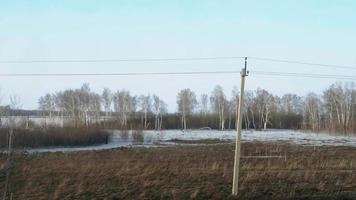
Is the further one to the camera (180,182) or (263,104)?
(263,104)

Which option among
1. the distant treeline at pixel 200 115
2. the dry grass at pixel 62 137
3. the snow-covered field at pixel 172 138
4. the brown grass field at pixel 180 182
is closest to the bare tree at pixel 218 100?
the distant treeline at pixel 200 115

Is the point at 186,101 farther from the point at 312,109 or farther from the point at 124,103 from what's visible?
the point at 312,109

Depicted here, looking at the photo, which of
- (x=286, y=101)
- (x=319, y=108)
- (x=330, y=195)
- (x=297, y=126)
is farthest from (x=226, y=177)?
(x=286, y=101)

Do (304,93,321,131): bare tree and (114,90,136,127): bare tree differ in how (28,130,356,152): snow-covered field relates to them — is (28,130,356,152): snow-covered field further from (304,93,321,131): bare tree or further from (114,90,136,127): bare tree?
(114,90,136,127): bare tree

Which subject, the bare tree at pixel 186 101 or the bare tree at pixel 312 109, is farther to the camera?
the bare tree at pixel 186 101

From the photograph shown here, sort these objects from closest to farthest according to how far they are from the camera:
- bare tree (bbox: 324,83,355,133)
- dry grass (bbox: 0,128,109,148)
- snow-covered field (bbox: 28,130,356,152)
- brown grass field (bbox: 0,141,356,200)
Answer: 1. brown grass field (bbox: 0,141,356,200)
2. dry grass (bbox: 0,128,109,148)
3. snow-covered field (bbox: 28,130,356,152)
4. bare tree (bbox: 324,83,355,133)

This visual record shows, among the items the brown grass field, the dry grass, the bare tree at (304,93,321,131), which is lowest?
the brown grass field

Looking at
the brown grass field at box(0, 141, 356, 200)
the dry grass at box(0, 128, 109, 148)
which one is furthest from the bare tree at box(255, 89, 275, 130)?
the brown grass field at box(0, 141, 356, 200)

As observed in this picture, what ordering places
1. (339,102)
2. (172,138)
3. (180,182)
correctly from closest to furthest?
(180,182), (172,138), (339,102)

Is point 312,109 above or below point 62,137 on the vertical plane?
above

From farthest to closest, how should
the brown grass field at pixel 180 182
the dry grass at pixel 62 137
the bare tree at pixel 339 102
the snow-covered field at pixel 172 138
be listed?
1. the bare tree at pixel 339 102
2. the snow-covered field at pixel 172 138
3. the dry grass at pixel 62 137
4. the brown grass field at pixel 180 182

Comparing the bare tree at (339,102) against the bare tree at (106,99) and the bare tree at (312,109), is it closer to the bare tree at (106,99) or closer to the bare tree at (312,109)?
the bare tree at (312,109)

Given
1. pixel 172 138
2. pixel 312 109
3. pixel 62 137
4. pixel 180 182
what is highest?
pixel 312 109

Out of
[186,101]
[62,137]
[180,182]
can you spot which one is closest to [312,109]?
[186,101]
